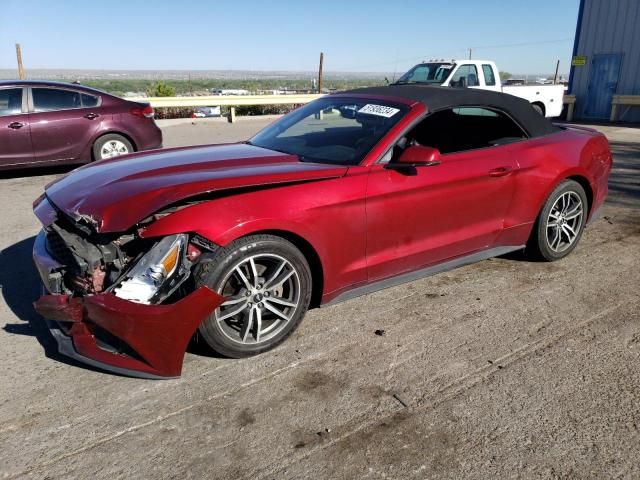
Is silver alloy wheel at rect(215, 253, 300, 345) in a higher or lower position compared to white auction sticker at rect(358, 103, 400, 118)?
lower

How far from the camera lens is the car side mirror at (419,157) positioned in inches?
133

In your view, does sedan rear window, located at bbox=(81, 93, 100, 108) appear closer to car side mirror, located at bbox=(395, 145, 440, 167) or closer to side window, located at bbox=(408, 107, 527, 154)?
side window, located at bbox=(408, 107, 527, 154)

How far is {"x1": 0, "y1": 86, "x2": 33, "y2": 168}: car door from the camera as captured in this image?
773 cm

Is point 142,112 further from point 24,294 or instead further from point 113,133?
point 24,294

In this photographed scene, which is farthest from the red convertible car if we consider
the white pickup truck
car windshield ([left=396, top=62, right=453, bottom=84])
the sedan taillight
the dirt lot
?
car windshield ([left=396, top=62, right=453, bottom=84])

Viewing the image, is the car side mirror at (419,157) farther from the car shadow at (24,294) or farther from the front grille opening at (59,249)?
the car shadow at (24,294)

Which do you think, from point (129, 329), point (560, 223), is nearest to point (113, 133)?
point (129, 329)

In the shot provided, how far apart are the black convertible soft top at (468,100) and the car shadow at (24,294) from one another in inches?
113

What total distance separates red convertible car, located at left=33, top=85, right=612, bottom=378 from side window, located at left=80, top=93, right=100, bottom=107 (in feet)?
17.0

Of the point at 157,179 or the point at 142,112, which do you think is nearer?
the point at 157,179

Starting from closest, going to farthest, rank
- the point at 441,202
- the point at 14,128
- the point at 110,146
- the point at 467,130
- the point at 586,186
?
the point at 441,202
the point at 467,130
the point at 586,186
the point at 14,128
the point at 110,146

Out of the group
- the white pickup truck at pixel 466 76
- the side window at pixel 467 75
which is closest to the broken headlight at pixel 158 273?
the white pickup truck at pixel 466 76

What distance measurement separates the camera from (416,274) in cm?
378

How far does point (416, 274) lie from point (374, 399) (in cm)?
126
